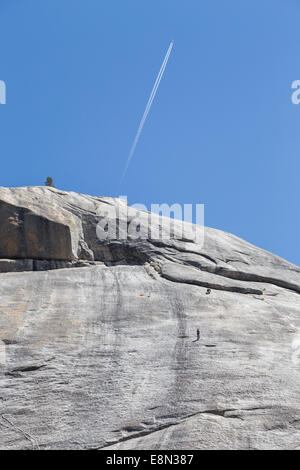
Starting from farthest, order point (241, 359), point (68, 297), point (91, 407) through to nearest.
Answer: point (68, 297) < point (241, 359) < point (91, 407)

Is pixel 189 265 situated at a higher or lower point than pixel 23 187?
lower

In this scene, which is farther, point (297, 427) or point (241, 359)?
point (241, 359)

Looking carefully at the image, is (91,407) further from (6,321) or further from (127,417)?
(6,321)

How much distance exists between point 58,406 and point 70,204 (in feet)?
47.9

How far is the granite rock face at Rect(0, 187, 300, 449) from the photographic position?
47.2 ft

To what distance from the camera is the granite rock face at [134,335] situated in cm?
1438

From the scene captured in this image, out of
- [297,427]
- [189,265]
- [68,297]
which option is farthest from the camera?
[189,265]

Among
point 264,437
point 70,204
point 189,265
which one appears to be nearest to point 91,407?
point 264,437

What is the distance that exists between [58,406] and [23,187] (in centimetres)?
1518

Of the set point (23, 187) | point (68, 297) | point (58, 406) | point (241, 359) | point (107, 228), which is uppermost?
point (23, 187)

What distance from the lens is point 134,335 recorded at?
18.6 meters
